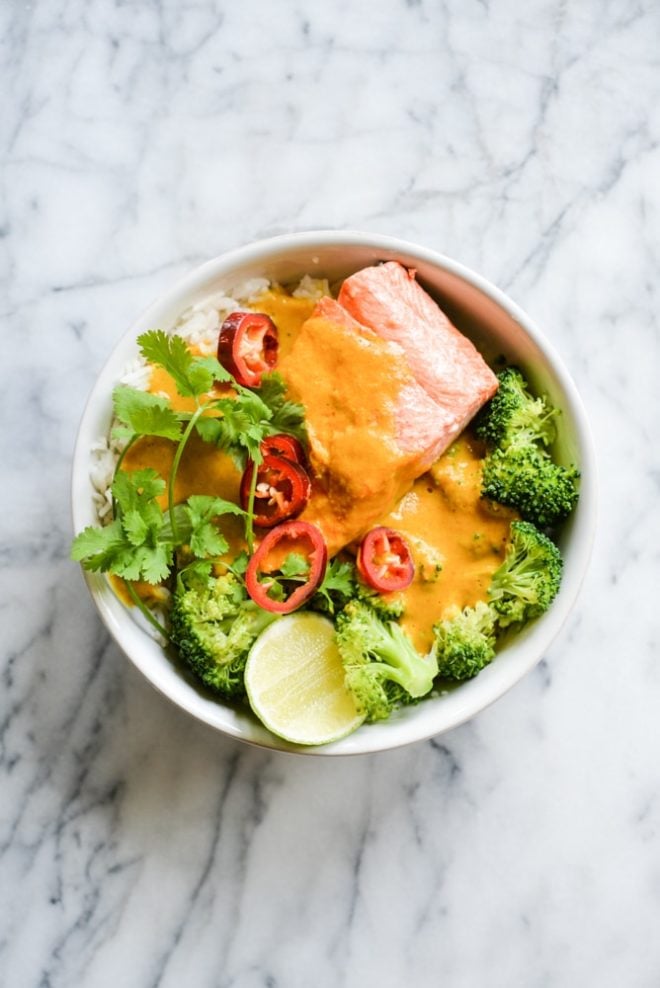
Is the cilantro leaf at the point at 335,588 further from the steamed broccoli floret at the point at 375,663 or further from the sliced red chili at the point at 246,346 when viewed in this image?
the sliced red chili at the point at 246,346

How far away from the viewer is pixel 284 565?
10.7ft

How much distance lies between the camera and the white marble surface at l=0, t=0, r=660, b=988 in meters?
3.74

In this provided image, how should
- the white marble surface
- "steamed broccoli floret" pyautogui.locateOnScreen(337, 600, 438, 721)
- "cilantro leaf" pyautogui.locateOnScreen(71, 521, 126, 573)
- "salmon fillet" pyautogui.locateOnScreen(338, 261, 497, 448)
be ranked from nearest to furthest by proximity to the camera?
"cilantro leaf" pyautogui.locateOnScreen(71, 521, 126, 573)
"steamed broccoli floret" pyautogui.locateOnScreen(337, 600, 438, 721)
"salmon fillet" pyautogui.locateOnScreen(338, 261, 497, 448)
the white marble surface

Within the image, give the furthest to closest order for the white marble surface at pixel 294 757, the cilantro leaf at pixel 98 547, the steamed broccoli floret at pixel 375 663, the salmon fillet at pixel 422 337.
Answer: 1. the white marble surface at pixel 294 757
2. the salmon fillet at pixel 422 337
3. the steamed broccoli floret at pixel 375 663
4. the cilantro leaf at pixel 98 547

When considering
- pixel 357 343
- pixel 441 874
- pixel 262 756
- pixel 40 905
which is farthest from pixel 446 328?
pixel 40 905

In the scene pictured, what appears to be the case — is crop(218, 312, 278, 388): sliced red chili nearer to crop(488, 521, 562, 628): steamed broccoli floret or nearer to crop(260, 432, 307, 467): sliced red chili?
crop(260, 432, 307, 467): sliced red chili

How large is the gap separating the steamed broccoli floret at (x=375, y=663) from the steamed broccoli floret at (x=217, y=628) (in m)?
0.26

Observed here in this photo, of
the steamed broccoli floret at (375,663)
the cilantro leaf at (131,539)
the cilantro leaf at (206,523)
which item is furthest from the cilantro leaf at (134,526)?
the steamed broccoli floret at (375,663)

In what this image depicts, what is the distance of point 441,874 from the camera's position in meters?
3.78

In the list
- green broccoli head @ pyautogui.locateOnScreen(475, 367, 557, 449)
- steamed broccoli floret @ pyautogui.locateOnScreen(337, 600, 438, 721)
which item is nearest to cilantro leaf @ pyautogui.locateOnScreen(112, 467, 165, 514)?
steamed broccoli floret @ pyautogui.locateOnScreen(337, 600, 438, 721)

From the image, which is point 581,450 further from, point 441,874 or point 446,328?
point 441,874

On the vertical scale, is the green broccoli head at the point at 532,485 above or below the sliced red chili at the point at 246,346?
below

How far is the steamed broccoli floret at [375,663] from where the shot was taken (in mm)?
3197

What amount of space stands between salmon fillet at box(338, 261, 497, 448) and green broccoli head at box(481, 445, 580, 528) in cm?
18
